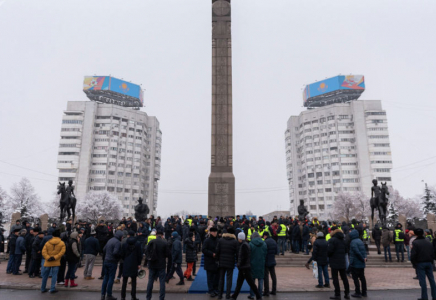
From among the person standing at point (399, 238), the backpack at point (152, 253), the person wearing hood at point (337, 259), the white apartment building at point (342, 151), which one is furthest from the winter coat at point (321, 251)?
the white apartment building at point (342, 151)

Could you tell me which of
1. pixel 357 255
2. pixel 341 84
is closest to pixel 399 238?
pixel 357 255

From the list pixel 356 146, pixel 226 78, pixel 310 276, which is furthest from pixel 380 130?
pixel 310 276

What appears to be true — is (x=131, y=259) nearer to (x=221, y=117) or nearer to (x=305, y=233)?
(x=305, y=233)

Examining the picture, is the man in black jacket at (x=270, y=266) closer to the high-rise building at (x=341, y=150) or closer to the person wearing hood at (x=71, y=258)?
the person wearing hood at (x=71, y=258)

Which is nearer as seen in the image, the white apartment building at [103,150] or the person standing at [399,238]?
the person standing at [399,238]

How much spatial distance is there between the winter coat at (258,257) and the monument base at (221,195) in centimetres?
1883

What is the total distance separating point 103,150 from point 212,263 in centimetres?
8995

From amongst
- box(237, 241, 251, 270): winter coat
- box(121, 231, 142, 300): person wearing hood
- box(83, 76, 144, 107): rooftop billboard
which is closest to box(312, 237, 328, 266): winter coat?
box(237, 241, 251, 270): winter coat

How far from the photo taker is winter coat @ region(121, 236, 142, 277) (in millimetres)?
7793

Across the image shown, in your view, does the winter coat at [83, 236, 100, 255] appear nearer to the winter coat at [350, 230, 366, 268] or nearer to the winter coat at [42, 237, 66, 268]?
the winter coat at [42, 237, 66, 268]

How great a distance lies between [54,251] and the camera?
8938 millimetres

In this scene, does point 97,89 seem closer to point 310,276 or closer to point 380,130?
point 380,130

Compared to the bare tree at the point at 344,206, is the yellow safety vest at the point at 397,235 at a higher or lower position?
lower

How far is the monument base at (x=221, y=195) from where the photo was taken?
89.1 ft
